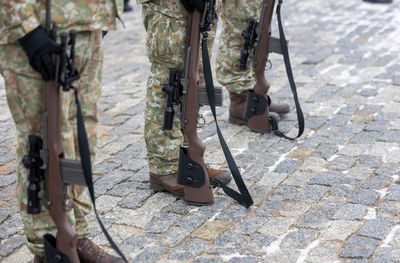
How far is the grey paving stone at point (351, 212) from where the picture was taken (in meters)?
3.96

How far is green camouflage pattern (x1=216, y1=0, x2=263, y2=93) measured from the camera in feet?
17.2

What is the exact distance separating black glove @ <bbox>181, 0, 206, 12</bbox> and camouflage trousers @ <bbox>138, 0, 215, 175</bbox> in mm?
47

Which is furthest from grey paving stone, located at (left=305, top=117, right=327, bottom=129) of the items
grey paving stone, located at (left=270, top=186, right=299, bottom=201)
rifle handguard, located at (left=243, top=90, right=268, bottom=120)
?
grey paving stone, located at (left=270, top=186, right=299, bottom=201)

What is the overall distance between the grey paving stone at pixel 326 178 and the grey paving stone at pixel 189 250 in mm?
1062

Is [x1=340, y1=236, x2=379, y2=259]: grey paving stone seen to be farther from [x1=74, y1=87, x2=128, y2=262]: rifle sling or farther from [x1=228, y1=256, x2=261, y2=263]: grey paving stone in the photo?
[x1=74, y1=87, x2=128, y2=262]: rifle sling

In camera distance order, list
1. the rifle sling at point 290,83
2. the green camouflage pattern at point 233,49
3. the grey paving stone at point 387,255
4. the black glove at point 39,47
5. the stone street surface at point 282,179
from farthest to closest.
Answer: the green camouflage pattern at point 233,49
the rifle sling at point 290,83
the stone street surface at point 282,179
the grey paving stone at point 387,255
the black glove at point 39,47

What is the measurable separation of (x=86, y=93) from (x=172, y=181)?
3.77 feet

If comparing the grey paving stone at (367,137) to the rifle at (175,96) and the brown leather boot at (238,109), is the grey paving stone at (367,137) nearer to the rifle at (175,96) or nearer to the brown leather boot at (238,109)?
the brown leather boot at (238,109)

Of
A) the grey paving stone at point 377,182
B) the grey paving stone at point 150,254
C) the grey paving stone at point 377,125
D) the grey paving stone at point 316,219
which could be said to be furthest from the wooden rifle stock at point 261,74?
the grey paving stone at point 150,254

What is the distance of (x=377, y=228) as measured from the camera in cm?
382

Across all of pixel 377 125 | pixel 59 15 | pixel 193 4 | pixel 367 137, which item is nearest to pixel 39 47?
pixel 59 15

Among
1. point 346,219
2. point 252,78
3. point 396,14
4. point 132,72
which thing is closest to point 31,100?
point 346,219

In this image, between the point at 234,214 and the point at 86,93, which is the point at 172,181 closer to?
the point at 234,214

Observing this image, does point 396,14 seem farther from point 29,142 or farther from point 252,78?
point 29,142
